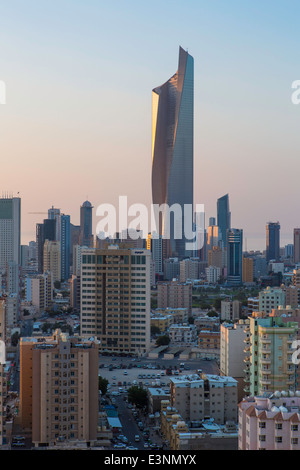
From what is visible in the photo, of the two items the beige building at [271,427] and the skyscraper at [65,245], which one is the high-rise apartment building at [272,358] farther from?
the skyscraper at [65,245]

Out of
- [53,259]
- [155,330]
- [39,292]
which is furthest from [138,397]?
[53,259]

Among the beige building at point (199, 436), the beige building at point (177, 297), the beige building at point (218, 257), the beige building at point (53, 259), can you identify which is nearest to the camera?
the beige building at point (199, 436)

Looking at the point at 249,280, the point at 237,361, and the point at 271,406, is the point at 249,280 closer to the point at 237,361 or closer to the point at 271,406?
the point at 237,361

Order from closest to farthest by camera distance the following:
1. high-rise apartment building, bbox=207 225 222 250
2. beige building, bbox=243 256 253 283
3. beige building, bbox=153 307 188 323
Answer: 1. beige building, bbox=153 307 188 323
2. beige building, bbox=243 256 253 283
3. high-rise apartment building, bbox=207 225 222 250

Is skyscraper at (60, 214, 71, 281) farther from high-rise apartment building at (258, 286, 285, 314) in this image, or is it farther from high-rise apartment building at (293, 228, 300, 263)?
high-rise apartment building at (258, 286, 285, 314)

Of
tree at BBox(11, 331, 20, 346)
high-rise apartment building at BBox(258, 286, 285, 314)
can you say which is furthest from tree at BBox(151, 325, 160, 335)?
tree at BBox(11, 331, 20, 346)

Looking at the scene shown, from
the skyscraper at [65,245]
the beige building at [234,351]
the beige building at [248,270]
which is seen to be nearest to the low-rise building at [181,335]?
the beige building at [234,351]
